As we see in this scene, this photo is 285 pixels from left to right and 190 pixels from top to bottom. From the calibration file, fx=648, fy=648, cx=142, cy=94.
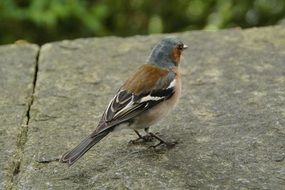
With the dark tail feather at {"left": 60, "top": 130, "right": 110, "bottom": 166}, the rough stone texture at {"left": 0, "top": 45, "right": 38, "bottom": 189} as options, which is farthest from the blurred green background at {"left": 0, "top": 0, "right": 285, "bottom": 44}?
the dark tail feather at {"left": 60, "top": 130, "right": 110, "bottom": 166}

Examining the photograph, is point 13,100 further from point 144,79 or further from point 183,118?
point 183,118

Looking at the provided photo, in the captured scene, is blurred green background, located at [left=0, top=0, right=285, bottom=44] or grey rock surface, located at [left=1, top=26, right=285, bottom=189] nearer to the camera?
grey rock surface, located at [left=1, top=26, right=285, bottom=189]

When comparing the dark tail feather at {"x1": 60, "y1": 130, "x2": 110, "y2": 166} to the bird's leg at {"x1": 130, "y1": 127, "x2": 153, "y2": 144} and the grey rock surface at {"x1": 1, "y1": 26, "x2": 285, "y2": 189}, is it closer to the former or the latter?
the grey rock surface at {"x1": 1, "y1": 26, "x2": 285, "y2": 189}

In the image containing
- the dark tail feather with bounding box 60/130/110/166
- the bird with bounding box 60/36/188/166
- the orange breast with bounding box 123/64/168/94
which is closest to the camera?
the dark tail feather with bounding box 60/130/110/166

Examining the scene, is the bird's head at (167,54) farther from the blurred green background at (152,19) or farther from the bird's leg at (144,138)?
the blurred green background at (152,19)

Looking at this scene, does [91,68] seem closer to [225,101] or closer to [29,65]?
[29,65]

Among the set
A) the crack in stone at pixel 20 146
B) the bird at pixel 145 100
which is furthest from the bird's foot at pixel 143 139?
the crack in stone at pixel 20 146
